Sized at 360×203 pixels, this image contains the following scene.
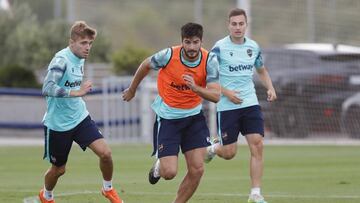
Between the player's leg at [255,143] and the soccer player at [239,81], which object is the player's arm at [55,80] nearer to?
the soccer player at [239,81]

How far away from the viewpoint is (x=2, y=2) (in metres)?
51.2

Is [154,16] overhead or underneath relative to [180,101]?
overhead

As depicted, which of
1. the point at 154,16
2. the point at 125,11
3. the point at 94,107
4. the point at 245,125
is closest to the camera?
the point at 245,125

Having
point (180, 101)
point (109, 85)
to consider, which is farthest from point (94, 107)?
point (180, 101)

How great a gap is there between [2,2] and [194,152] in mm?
40680

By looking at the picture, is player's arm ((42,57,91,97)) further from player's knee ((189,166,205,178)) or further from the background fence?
the background fence

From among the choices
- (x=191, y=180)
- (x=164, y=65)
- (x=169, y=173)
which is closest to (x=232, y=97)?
(x=164, y=65)

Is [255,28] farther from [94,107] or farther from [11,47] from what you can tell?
[11,47]

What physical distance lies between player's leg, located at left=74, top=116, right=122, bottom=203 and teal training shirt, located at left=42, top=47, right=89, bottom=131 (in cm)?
10

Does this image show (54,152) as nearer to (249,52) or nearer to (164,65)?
(164,65)

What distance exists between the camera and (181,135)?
39.2 ft

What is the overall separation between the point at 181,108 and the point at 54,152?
5.68 ft

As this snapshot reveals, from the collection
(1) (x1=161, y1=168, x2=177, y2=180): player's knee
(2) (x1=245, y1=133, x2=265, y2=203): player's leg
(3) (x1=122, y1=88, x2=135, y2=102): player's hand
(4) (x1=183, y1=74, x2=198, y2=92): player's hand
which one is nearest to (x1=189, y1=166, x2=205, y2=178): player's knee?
(1) (x1=161, y1=168, x2=177, y2=180): player's knee

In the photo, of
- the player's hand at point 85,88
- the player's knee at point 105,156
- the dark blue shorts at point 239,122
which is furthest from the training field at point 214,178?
the player's hand at point 85,88
